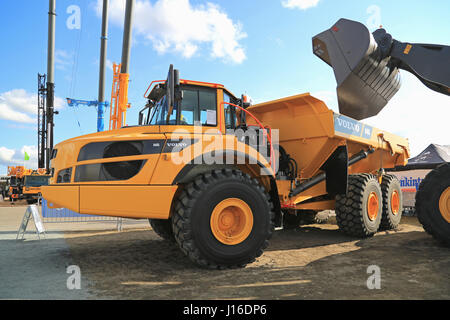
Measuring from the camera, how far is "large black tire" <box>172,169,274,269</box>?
4.03m

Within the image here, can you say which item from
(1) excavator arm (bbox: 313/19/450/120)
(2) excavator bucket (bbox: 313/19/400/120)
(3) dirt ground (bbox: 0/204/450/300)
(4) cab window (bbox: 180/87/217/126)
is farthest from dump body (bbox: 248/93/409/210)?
(4) cab window (bbox: 180/87/217/126)

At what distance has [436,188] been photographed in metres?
5.57

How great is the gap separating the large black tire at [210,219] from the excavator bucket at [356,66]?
336 centimetres

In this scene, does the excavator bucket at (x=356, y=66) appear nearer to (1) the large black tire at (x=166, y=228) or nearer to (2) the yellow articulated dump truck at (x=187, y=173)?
(2) the yellow articulated dump truck at (x=187, y=173)

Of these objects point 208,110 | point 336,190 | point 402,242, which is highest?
point 208,110

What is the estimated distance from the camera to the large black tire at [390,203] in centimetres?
771

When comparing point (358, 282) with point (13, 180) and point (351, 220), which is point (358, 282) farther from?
point (13, 180)

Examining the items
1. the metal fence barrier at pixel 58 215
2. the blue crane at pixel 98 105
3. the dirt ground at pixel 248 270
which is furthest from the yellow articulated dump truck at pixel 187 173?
the blue crane at pixel 98 105

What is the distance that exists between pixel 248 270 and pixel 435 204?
3.55 metres

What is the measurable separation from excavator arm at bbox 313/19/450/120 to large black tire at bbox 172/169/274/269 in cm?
339

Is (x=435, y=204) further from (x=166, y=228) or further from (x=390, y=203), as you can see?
(x=166, y=228)

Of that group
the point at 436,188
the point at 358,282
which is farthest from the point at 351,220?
the point at 358,282

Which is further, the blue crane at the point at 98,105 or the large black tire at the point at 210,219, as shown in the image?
the blue crane at the point at 98,105
